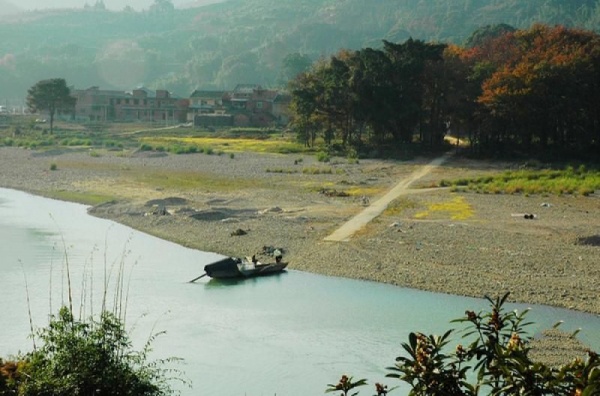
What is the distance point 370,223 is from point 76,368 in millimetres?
22822

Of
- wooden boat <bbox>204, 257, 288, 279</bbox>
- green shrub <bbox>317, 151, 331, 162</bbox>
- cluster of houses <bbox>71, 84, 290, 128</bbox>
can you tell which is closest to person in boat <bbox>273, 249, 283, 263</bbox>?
wooden boat <bbox>204, 257, 288, 279</bbox>

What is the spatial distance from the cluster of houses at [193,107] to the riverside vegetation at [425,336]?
11435mm

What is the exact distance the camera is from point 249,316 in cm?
2145

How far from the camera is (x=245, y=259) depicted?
27328 millimetres

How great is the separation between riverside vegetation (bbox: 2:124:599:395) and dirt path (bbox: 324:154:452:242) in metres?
0.97

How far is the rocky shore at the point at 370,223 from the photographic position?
24.7 metres

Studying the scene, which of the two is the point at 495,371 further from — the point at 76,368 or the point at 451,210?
the point at 451,210

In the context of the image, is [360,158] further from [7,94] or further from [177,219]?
[7,94]

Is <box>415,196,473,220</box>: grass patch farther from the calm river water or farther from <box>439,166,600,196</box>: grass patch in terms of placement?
the calm river water

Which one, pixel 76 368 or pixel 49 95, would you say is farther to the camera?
pixel 49 95

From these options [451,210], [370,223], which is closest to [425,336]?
[370,223]

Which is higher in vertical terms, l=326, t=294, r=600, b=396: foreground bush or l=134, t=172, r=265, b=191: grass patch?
A: l=326, t=294, r=600, b=396: foreground bush

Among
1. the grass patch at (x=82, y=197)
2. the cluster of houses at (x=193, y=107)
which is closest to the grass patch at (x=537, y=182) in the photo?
the grass patch at (x=82, y=197)

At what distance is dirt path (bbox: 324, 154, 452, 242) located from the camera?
101 ft
